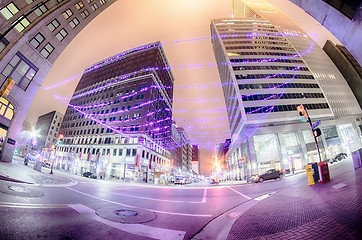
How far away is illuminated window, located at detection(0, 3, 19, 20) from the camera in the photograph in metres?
17.1

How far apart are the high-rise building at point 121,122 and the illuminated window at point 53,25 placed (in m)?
32.4

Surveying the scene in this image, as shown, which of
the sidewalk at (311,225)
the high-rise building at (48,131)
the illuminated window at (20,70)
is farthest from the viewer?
the high-rise building at (48,131)

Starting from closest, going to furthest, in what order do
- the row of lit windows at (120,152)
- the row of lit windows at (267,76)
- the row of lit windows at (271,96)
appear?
the row of lit windows at (271,96) → the row of lit windows at (120,152) → the row of lit windows at (267,76)

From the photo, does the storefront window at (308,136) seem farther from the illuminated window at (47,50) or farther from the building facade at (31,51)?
the illuminated window at (47,50)

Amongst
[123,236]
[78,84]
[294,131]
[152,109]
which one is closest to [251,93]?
[294,131]

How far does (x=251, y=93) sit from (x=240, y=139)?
13600mm

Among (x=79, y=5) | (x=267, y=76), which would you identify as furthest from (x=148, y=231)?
(x=267, y=76)

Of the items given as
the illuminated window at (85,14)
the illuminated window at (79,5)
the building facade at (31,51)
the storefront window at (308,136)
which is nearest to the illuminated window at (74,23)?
the building facade at (31,51)

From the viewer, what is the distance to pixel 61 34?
82.9 ft

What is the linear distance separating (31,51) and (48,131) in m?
96.2

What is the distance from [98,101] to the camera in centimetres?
6581

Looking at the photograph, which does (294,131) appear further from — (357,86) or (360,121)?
(357,86)

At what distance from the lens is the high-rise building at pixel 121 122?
4981 centimetres

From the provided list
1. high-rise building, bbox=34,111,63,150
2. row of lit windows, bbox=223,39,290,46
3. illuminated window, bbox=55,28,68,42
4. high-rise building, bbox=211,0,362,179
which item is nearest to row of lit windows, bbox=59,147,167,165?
high-rise building, bbox=211,0,362,179
